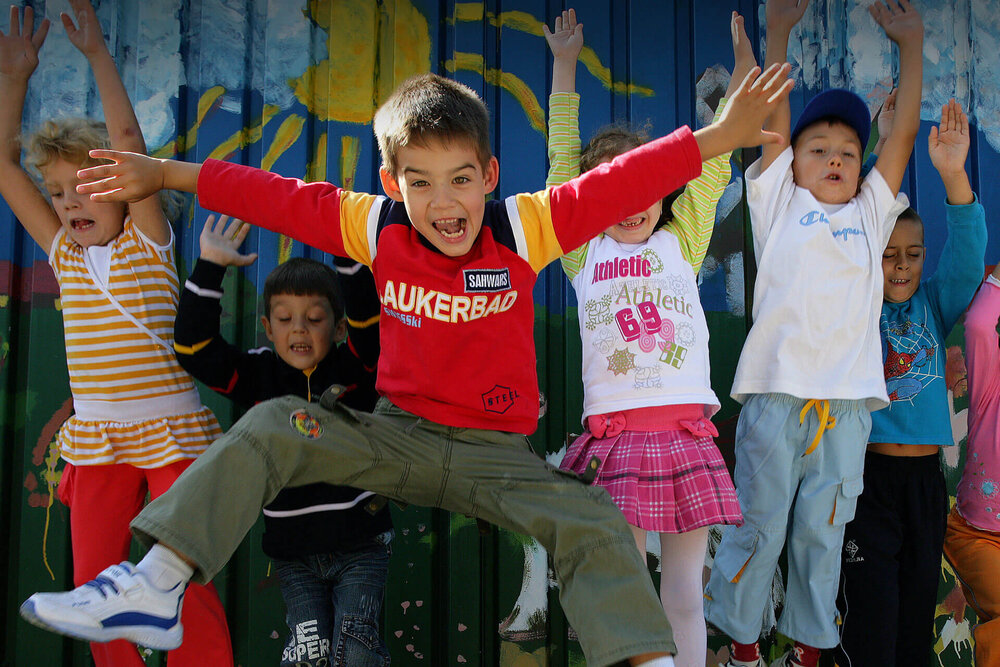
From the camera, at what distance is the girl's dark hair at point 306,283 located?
8.93ft

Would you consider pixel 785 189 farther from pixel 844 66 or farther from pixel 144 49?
pixel 144 49

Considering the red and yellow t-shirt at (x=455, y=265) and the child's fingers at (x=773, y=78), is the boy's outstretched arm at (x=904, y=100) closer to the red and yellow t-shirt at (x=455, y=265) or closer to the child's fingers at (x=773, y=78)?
the child's fingers at (x=773, y=78)

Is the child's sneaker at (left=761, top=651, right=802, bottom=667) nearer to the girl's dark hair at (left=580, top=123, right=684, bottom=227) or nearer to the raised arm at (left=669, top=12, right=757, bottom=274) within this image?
the raised arm at (left=669, top=12, right=757, bottom=274)

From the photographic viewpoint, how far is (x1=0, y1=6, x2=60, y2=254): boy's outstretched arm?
2887 mm

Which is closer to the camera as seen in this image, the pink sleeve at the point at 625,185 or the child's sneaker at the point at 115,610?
the child's sneaker at the point at 115,610

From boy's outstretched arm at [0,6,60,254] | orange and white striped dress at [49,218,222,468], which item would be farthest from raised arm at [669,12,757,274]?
boy's outstretched arm at [0,6,60,254]

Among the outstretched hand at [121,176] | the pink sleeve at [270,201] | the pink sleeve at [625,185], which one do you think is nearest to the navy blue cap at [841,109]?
the pink sleeve at [625,185]

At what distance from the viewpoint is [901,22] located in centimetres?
290

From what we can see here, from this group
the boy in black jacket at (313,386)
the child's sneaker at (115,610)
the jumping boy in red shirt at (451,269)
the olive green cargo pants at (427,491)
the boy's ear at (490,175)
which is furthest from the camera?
the boy in black jacket at (313,386)

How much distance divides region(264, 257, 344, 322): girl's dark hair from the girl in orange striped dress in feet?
1.33

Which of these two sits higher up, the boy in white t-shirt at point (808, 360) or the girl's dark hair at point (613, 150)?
the girl's dark hair at point (613, 150)

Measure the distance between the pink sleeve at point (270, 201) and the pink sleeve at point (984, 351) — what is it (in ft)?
7.73

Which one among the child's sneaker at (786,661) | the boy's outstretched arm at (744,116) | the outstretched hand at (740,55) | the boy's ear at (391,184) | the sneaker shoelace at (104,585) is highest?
the outstretched hand at (740,55)

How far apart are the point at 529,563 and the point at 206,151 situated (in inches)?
83.2
